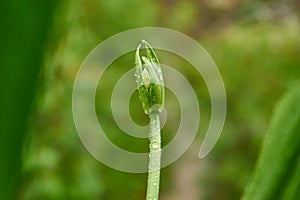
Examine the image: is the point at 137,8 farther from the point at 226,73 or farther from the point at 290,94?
the point at 290,94

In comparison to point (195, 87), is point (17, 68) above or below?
below

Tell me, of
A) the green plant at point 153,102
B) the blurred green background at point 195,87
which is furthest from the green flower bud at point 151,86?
the blurred green background at point 195,87

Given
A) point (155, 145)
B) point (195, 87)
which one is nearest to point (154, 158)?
point (155, 145)

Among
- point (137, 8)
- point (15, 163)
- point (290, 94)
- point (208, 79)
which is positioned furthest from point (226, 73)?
point (15, 163)

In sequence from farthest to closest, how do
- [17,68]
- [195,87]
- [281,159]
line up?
[195,87]
[281,159]
[17,68]

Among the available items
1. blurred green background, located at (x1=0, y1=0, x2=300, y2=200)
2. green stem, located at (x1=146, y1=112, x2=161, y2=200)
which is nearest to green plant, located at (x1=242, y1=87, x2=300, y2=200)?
green stem, located at (x1=146, y1=112, x2=161, y2=200)

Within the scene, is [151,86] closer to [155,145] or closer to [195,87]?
[155,145]
